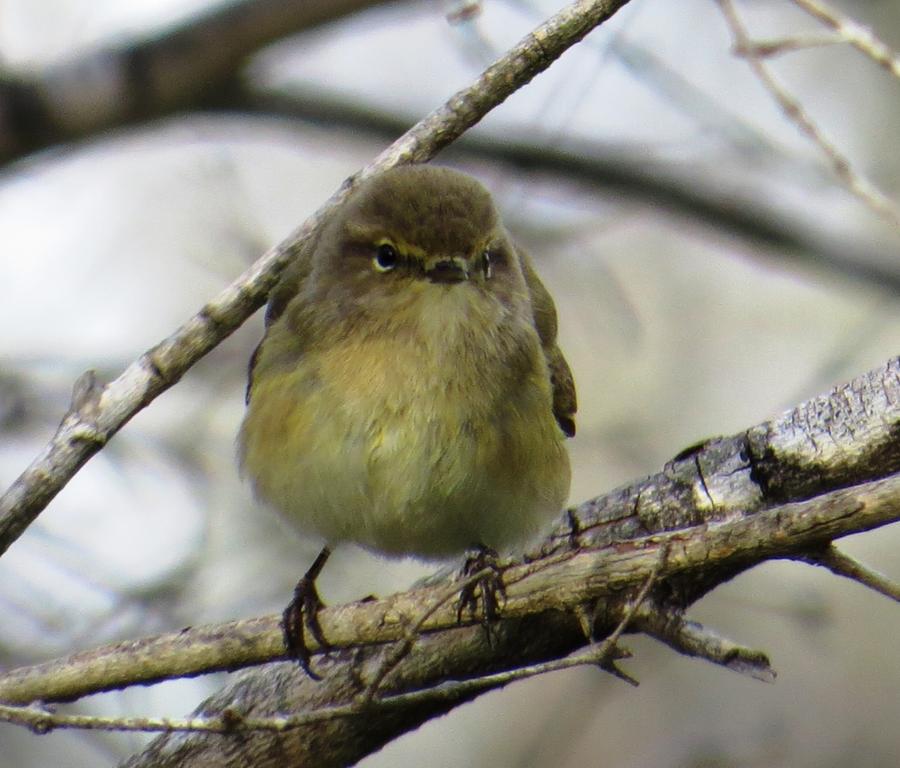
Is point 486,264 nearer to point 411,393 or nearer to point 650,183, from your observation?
point 411,393

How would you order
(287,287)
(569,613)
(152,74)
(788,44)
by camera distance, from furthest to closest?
(152,74)
(287,287)
(788,44)
(569,613)

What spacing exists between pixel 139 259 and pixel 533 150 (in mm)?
3720

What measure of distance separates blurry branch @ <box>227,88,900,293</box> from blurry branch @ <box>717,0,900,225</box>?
2574 mm

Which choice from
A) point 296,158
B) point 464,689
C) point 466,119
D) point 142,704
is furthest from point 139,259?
point 464,689

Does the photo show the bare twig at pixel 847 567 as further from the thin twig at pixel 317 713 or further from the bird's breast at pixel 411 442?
the bird's breast at pixel 411 442

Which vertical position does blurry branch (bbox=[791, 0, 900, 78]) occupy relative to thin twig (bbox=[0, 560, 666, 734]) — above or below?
above

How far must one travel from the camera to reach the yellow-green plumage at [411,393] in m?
3.73

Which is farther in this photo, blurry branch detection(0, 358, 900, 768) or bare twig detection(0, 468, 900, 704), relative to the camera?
blurry branch detection(0, 358, 900, 768)

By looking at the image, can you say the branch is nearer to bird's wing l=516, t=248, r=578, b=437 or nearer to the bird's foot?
the bird's foot

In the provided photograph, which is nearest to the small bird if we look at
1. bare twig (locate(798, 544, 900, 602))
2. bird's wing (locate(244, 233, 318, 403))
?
bird's wing (locate(244, 233, 318, 403))

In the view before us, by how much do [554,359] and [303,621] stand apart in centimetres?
136

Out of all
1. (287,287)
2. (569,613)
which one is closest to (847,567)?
(569,613)

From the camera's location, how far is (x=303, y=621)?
3.58 m

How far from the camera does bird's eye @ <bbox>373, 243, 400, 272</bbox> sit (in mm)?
3930
